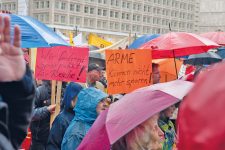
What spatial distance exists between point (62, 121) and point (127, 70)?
5.75 feet

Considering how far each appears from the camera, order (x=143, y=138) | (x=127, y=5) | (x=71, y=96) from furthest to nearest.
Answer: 1. (x=127, y=5)
2. (x=71, y=96)
3. (x=143, y=138)

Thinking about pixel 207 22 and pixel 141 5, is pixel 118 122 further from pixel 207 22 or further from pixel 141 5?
pixel 207 22

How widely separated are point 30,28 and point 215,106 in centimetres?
422

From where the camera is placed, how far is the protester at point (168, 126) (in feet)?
11.3

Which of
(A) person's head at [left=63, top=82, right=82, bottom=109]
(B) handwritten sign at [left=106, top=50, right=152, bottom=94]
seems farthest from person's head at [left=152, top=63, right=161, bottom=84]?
(A) person's head at [left=63, top=82, right=82, bottom=109]

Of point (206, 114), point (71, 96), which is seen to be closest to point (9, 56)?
point (206, 114)

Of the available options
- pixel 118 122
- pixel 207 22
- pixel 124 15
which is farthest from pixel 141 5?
pixel 118 122

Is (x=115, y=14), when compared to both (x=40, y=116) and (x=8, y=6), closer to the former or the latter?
(x=8, y=6)

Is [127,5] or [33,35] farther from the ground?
[127,5]

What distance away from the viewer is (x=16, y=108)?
1431 millimetres

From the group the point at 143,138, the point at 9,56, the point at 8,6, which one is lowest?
the point at 143,138

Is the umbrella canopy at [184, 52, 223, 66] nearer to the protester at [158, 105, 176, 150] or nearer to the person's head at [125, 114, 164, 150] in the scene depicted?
the protester at [158, 105, 176, 150]

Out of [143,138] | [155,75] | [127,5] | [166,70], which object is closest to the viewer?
[143,138]

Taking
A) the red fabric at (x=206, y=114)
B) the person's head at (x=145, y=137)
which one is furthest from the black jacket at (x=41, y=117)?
the red fabric at (x=206, y=114)
